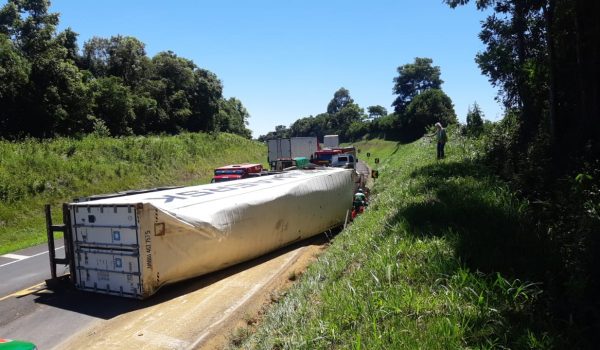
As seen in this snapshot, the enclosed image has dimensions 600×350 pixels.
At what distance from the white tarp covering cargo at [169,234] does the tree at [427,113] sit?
6611 cm

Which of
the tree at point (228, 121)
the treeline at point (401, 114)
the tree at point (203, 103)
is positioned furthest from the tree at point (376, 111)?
the tree at point (203, 103)

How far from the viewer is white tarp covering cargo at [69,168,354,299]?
29.9ft

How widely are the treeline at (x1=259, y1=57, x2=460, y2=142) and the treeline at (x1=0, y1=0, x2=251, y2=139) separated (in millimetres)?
12555

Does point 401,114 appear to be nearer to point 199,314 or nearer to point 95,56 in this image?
point 95,56

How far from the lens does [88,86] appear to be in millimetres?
36156

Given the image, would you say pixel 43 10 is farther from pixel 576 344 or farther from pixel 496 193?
pixel 576 344

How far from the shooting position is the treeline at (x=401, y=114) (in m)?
77.8

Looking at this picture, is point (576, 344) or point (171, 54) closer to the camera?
point (576, 344)

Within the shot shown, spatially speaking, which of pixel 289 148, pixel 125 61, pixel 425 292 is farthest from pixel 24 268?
pixel 125 61

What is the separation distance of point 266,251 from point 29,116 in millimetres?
26224

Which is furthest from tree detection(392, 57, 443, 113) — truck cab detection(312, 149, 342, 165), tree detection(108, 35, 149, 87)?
truck cab detection(312, 149, 342, 165)

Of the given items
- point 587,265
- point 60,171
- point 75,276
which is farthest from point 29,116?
point 587,265

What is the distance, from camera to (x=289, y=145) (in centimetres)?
3481

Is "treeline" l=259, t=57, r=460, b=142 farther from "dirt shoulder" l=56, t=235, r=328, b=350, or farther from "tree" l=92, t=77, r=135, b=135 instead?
A: "dirt shoulder" l=56, t=235, r=328, b=350
